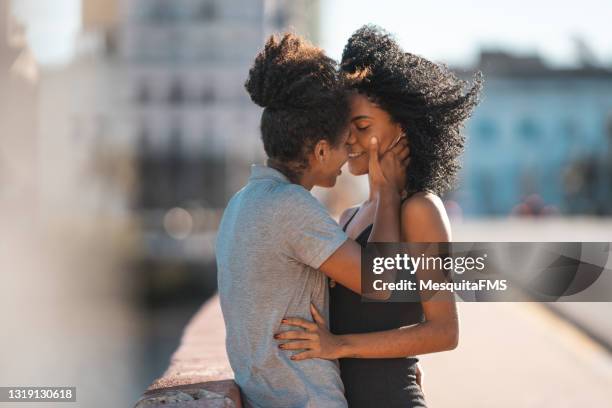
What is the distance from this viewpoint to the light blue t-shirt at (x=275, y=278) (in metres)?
3.06

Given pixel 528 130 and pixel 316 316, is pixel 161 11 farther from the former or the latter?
pixel 316 316

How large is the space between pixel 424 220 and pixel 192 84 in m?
56.7

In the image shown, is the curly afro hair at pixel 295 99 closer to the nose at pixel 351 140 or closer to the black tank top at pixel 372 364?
the nose at pixel 351 140

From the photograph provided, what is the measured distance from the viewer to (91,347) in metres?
21.6

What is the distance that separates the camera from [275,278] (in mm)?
3115

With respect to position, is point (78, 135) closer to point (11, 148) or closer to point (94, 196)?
point (94, 196)

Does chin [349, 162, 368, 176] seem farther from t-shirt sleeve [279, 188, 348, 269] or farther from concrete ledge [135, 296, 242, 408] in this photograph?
concrete ledge [135, 296, 242, 408]

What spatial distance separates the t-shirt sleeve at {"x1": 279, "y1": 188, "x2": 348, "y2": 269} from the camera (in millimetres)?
3051

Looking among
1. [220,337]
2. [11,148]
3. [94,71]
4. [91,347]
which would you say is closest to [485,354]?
[220,337]

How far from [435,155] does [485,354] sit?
4749 millimetres

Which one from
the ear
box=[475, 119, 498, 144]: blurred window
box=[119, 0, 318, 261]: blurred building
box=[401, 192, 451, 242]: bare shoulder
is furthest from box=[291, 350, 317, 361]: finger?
box=[475, 119, 498, 144]: blurred window

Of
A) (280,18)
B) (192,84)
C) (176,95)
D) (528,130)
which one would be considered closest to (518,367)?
(528,130)

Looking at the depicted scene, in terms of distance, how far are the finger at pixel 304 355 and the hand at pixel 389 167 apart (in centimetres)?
64

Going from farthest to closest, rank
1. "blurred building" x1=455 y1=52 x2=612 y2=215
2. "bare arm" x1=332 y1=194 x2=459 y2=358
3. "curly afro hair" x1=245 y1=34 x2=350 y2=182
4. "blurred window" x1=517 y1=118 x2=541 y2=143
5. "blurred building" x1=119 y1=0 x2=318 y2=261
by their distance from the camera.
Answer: "blurred building" x1=119 y1=0 x2=318 y2=261 → "blurred window" x1=517 y1=118 x2=541 y2=143 → "blurred building" x1=455 y1=52 x2=612 y2=215 → "bare arm" x1=332 y1=194 x2=459 y2=358 → "curly afro hair" x1=245 y1=34 x2=350 y2=182
